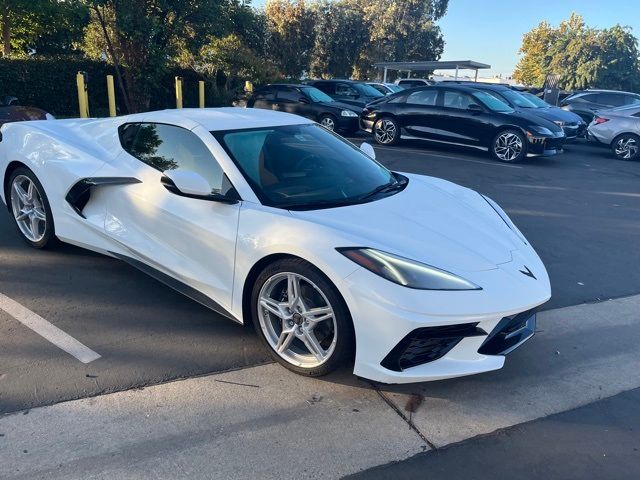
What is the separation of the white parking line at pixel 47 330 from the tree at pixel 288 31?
26262mm

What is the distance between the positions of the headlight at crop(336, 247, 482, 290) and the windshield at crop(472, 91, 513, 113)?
9.49 meters

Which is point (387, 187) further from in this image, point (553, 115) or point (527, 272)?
point (553, 115)

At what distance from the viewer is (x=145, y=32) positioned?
48.2 feet

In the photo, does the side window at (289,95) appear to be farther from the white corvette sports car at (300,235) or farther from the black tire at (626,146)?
the white corvette sports car at (300,235)

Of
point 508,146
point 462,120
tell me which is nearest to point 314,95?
point 462,120

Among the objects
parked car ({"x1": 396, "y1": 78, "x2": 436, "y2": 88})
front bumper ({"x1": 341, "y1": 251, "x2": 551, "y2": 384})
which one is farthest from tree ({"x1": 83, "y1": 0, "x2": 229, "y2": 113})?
front bumper ({"x1": 341, "y1": 251, "x2": 551, "y2": 384})

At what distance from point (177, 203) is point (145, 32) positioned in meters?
13.1

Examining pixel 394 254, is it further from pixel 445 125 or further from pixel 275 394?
pixel 445 125

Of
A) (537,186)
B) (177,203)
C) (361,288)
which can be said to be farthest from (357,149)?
(537,186)

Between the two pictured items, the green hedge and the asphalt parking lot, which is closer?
the asphalt parking lot

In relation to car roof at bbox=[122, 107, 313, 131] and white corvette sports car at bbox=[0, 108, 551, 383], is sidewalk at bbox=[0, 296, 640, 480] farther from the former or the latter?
car roof at bbox=[122, 107, 313, 131]

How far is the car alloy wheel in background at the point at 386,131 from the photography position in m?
12.6

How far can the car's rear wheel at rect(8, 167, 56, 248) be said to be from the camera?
4.43 meters

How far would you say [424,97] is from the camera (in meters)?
12.2
